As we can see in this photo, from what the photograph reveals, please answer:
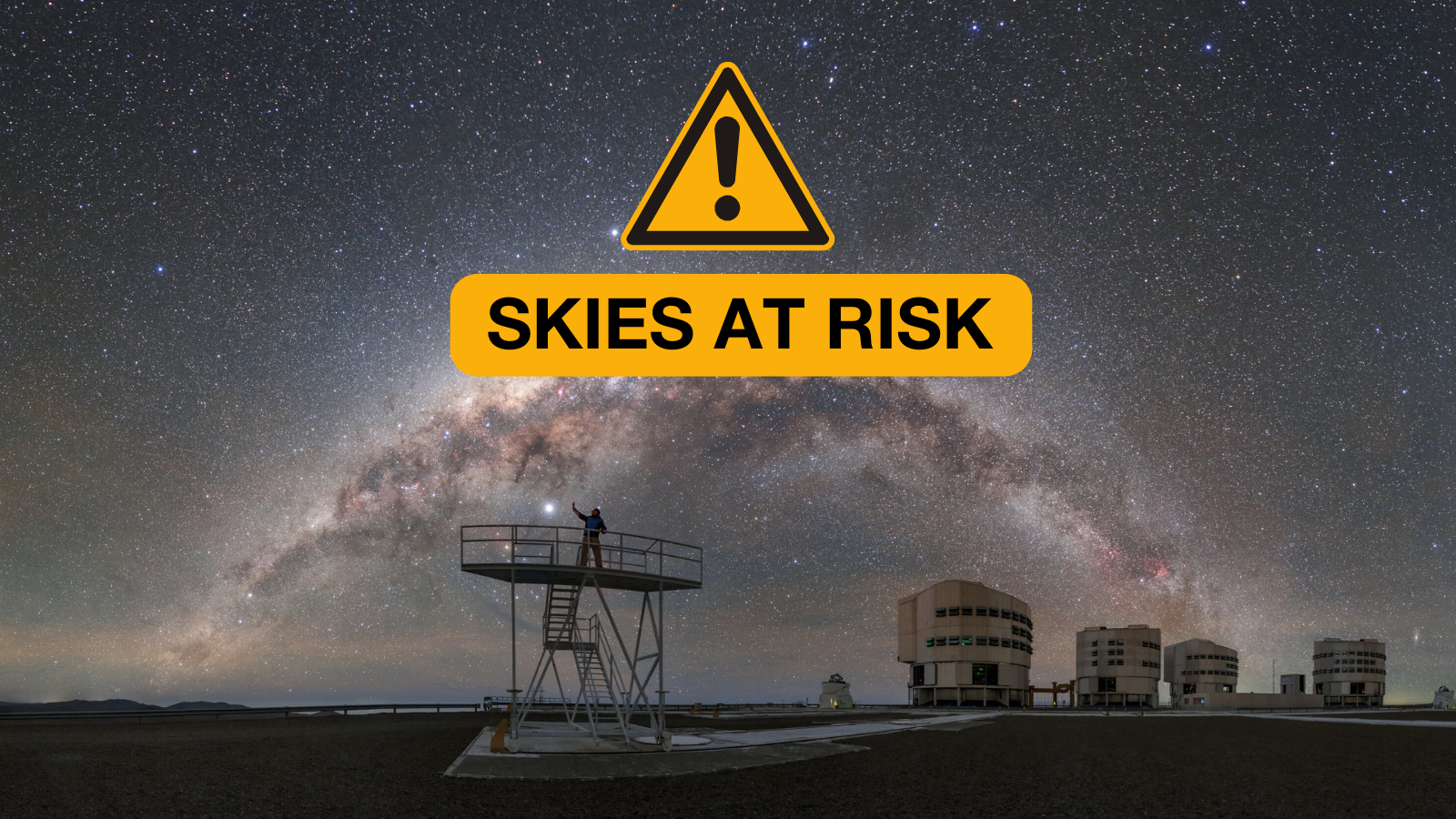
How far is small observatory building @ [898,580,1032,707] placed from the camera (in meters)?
79.4

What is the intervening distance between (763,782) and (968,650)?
6841 cm

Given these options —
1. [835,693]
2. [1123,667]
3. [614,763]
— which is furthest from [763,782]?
[1123,667]

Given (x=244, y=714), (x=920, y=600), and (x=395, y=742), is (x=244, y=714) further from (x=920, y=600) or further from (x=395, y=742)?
(x=920, y=600)

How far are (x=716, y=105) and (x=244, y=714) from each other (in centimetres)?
4563

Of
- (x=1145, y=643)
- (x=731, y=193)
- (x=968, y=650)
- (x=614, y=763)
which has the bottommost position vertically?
(x=1145, y=643)

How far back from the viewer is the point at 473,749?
22.0m

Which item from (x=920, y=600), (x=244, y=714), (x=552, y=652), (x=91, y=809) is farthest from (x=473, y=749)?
(x=920, y=600)

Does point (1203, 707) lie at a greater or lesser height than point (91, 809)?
lesser

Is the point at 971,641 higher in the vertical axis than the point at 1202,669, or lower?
higher

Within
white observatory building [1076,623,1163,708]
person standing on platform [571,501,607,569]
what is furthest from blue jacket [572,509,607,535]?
white observatory building [1076,623,1163,708]

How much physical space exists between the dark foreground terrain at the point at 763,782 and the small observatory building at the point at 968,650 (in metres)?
52.9

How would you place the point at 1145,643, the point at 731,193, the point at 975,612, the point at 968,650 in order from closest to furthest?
the point at 731,193 < the point at 968,650 < the point at 975,612 < the point at 1145,643

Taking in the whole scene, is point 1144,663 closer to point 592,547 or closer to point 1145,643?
point 1145,643

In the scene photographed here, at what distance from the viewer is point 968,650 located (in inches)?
3135
